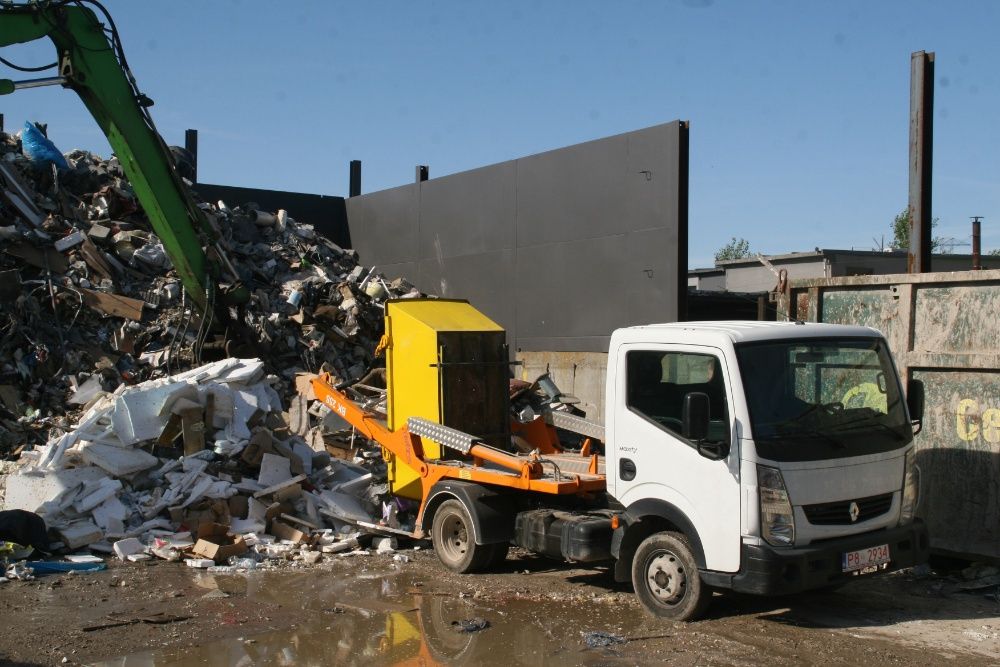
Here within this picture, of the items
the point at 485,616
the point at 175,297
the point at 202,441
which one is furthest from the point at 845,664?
the point at 175,297

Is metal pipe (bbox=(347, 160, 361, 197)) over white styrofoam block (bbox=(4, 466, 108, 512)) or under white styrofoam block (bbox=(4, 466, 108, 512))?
over

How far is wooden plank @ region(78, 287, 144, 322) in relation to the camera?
14742 millimetres

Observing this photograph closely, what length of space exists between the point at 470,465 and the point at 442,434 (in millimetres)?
369

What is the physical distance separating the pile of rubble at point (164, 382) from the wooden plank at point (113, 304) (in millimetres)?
21

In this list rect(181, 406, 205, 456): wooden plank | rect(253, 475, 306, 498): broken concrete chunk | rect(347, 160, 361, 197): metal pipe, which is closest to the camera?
rect(253, 475, 306, 498): broken concrete chunk

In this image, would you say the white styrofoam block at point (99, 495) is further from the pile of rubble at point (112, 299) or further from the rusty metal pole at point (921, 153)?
the rusty metal pole at point (921, 153)

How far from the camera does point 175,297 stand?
619 inches

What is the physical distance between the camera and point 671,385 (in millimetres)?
6793

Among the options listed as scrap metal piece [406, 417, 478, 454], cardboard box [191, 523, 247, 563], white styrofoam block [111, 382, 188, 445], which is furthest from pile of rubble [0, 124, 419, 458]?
scrap metal piece [406, 417, 478, 454]

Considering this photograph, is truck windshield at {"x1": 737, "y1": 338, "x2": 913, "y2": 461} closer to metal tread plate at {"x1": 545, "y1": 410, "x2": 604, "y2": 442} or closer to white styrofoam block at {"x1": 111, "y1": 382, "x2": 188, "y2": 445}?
metal tread plate at {"x1": 545, "y1": 410, "x2": 604, "y2": 442}

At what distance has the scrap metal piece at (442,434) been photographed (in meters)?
8.22

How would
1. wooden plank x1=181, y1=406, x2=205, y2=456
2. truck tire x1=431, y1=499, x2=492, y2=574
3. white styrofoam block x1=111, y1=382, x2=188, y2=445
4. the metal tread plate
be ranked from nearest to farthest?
truck tire x1=431, y1=499, x2=492, y2=574, the metal tread plate, white styrofoam block x1=111, y1=382, x2=188, y2=445, wooden plank x1=181, y1=406, x2=205, y2=456

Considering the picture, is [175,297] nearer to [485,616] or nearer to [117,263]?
[117,263]

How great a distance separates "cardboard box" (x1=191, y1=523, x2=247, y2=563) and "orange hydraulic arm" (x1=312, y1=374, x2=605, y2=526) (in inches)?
63.4
